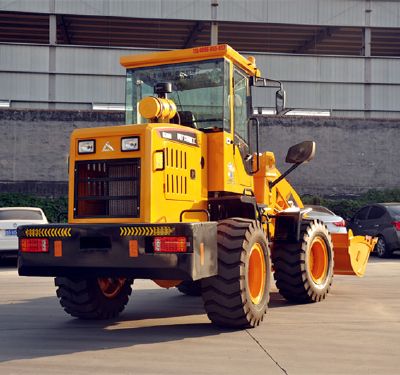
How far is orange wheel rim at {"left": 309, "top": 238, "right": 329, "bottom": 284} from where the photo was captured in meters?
9.48

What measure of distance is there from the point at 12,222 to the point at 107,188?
893cm

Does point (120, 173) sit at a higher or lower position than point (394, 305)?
higher

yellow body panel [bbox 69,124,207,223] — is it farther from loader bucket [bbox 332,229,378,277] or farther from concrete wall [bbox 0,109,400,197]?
concrete wall [bbox 0,109,400,197]

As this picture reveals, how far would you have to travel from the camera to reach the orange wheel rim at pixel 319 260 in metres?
9.48

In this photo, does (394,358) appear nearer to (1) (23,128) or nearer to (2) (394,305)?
(2) (394,305)

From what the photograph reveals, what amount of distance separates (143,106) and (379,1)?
23.6 meters

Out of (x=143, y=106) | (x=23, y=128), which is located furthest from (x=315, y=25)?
(x=143, y=106)

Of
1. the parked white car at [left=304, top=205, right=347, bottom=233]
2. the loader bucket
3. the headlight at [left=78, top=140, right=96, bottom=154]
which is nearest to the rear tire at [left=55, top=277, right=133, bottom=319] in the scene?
the headlight at [left=78, top=140, right=96, bottom=154]

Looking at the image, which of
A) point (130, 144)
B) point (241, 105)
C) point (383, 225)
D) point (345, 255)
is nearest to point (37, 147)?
point (383, 225)

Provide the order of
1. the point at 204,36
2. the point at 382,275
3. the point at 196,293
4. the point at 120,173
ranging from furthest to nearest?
the point at 204,36 < the point at 382,275 < the point at 196,293 < the point at 120,173

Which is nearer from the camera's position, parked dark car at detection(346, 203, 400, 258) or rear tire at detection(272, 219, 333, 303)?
rear tire at detection(272, 219, 333, 303)

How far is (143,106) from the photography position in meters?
7.23

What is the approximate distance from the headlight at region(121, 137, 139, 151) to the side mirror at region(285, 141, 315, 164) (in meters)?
2.85

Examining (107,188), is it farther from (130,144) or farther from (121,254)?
(121,254)
